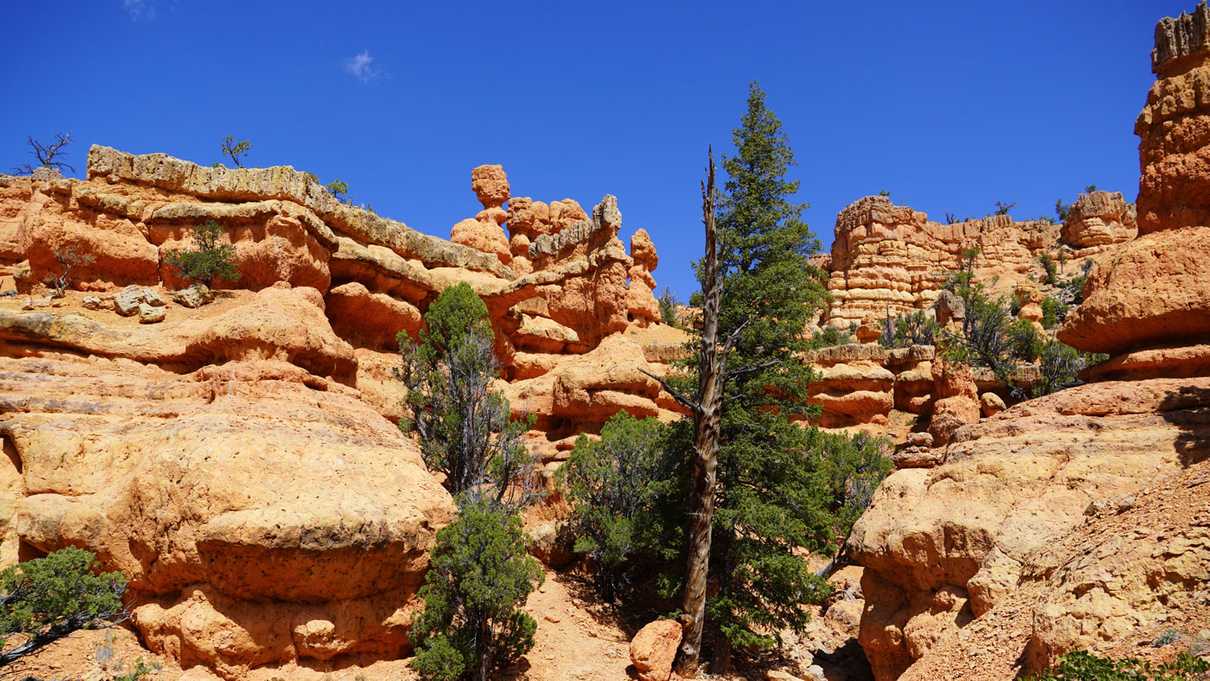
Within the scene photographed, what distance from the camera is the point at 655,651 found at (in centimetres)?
1198

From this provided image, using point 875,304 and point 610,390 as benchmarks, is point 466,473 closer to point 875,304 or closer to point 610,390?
point 610,390

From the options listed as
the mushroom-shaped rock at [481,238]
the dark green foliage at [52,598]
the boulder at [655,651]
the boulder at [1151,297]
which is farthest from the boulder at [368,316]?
the boulder at [1151,297]

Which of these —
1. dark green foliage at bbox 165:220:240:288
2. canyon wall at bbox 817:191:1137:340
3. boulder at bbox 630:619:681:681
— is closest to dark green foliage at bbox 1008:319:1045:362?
canyon wall at bbox 817:191:1137:340

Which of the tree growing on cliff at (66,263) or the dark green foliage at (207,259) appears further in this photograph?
the dark green foliage at (207,259)

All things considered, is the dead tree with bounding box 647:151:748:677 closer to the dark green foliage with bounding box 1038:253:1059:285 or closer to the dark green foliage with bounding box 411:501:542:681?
the dark green foliage with bounding box 411:501:542:681

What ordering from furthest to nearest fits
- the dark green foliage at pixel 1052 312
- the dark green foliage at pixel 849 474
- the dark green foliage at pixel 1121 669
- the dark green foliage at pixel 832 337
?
1. the dark green foliage at pixel 1052 312
2. the dark green foliage at pixel 832 337
3. the dark green foliage at pixel 849 474
4. the dark green foliage at pixel 1121 669

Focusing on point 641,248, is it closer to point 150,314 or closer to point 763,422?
point 763,422

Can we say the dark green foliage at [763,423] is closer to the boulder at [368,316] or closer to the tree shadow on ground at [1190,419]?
the tree shadow on ground at [1190,419]

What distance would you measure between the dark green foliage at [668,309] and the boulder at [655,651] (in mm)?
27607

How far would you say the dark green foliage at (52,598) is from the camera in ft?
25.3

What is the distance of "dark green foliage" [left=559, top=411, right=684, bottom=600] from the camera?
14711 mm

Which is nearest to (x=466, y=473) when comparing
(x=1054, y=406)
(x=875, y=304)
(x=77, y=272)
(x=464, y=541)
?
(x=464, y=541)

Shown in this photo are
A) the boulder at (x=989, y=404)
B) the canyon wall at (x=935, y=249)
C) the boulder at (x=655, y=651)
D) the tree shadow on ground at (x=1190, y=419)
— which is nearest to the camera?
the tree shadow on ground at (x=1190, y=419)

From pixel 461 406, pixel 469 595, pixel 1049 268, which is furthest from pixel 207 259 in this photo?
pixel 1049 268
